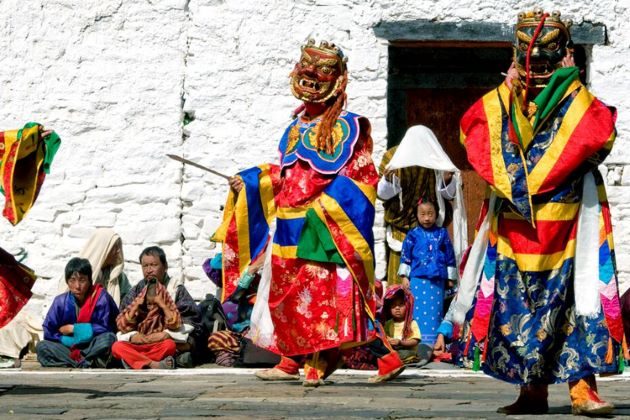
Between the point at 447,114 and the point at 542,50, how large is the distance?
6.11 metres

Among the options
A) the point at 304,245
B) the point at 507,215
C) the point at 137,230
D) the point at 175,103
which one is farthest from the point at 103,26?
the point at 507,215

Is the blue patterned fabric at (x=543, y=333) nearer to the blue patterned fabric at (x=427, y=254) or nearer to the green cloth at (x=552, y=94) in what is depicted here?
the green cloth at (x=552, y=94)

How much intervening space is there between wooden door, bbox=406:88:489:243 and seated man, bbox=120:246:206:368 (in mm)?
2750

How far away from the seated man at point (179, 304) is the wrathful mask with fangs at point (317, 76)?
2.33m

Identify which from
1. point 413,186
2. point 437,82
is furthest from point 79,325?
point 437,82

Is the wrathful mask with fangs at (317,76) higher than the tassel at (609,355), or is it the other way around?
the wrathful mask with fangs at (317,76)

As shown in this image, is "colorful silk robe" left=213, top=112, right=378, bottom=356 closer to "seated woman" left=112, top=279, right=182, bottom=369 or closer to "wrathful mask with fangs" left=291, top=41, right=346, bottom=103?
"wrathful mask with fangs" left=291, top=41, right=346, bottom=103

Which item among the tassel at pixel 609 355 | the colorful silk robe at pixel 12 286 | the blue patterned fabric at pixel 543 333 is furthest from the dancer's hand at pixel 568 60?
the colorful silk robe at pixel 12 286

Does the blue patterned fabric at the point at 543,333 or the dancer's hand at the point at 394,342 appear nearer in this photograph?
the blue patterned fabric at the point at 543,333

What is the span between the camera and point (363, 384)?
8.77 m

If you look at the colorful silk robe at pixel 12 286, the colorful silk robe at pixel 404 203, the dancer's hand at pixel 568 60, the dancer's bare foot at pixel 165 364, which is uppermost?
the dancer's hand at pixel 568 60

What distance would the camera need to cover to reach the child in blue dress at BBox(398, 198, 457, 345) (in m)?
10.7

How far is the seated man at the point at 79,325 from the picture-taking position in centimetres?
1042

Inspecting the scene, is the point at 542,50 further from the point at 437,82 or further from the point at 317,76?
the point at 437,82
